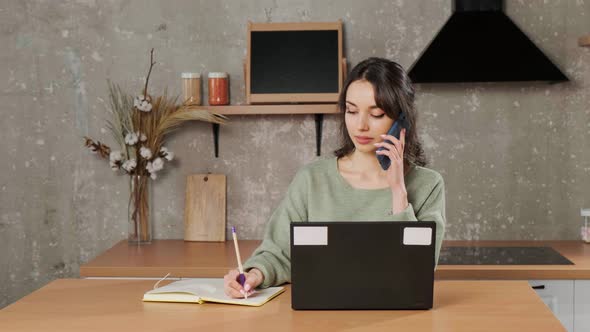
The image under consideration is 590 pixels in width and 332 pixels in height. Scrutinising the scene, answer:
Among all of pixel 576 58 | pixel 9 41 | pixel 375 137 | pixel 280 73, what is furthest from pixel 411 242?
pixel 9 41

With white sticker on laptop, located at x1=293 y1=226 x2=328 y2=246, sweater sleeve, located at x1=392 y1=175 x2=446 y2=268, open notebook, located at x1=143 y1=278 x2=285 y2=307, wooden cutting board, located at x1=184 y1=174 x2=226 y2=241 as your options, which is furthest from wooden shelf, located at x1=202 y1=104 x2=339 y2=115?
white sticker on laptop, located at x1=293 y1=226 x2=328 y2=246

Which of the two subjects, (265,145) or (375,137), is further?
(265,145)

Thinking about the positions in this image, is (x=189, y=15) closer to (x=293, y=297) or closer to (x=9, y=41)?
(x=9, y=41)

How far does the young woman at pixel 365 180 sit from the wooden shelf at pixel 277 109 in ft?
3.37

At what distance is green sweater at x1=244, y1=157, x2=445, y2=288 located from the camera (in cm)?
232

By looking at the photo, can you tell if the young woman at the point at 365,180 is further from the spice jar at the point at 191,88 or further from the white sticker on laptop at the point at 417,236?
the spice jar at the point at 191,88

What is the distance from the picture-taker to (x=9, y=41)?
3822mm

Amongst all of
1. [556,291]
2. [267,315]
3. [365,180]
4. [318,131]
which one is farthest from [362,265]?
[318,131]

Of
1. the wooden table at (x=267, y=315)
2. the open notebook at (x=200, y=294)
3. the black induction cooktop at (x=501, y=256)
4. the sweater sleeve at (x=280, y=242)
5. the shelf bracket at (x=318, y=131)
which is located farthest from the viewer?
the shelf bracket at (x=318, y=131)

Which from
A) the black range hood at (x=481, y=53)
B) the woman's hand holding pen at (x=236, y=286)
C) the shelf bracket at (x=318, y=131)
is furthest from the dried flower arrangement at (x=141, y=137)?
the woman's hand holding pen at (x=236, y=286)

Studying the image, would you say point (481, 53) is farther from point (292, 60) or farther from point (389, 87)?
point (389, 87)

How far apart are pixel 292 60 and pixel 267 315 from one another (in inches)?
76.5

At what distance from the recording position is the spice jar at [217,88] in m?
3.67

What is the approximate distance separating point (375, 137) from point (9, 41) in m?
2.24
